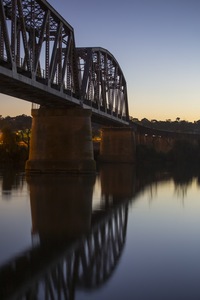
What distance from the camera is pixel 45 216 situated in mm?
23234

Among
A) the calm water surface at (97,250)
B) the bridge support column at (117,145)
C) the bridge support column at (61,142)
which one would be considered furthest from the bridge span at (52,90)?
the bridge support column at (117,145)

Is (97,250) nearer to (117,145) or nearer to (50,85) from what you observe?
(50,85)

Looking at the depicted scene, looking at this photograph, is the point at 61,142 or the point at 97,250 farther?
the point at 61,142

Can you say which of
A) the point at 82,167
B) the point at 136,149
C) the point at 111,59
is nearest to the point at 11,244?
the point at 82,167

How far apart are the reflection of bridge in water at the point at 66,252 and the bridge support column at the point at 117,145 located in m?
74.4

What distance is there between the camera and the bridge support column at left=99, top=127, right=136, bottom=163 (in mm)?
103875

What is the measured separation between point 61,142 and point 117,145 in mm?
51368

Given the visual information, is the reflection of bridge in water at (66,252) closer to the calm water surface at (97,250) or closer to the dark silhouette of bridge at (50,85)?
the calm water surface at (97,250)

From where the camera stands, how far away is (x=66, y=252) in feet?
51.2

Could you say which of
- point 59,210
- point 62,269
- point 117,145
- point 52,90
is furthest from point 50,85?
point 117,145

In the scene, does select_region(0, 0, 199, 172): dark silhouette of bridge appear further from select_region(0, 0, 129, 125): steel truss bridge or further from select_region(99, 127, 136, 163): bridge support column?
select_region(99, 127, 136, 163): bridge support column

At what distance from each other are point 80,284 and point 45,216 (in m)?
11.1

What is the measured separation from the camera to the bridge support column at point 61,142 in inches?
2115

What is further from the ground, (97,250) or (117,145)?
(117,145)
